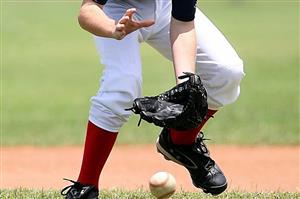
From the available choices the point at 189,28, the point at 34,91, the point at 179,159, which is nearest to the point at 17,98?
the point at 34,91

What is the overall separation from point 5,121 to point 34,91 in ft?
6.20

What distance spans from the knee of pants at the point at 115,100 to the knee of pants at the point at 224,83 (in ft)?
1.37

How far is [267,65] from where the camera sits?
12.7 meters

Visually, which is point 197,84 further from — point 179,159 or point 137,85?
point 179,159

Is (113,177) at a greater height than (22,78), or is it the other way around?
(113,177)

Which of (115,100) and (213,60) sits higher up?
(213,60)

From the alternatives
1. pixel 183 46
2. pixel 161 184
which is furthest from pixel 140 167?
pixel 183 46

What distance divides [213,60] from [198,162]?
22.1 inches

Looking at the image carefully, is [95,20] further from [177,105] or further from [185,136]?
[185,136]

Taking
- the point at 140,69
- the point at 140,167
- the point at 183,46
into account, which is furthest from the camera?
the point at 140,167

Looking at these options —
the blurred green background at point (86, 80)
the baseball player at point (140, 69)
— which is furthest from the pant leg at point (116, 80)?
the blurred green background at point (86, 80)

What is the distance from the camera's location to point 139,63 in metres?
3.69

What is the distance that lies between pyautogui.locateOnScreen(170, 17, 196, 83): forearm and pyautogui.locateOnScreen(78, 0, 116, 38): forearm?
296mm

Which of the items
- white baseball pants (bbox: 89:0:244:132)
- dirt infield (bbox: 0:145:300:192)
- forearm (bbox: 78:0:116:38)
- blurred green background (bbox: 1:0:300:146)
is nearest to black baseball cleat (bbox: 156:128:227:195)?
white baseball pants (bbox: 89:0:244:132)
